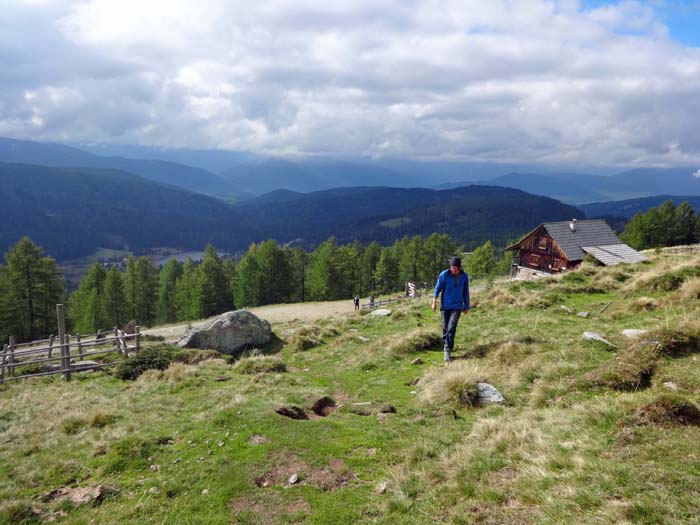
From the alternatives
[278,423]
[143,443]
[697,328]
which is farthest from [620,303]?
[143,443]

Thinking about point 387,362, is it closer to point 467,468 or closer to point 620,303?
point 467,468

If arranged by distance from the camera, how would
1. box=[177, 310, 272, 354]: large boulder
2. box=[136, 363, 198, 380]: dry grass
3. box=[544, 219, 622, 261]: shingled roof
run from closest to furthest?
box=[136, 363, 198, 380]: dry grass < box=[177, 310, 272, 354]: large boulder < box=[544, 219, 622, 261]: shingled roof

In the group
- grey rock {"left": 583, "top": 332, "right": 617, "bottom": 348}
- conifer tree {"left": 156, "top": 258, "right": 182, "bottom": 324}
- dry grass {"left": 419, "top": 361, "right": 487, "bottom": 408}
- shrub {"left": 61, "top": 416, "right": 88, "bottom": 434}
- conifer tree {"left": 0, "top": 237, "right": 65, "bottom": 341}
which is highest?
grey rock {"left": 583, "top": 332, "right": 617, "bottom": 348}

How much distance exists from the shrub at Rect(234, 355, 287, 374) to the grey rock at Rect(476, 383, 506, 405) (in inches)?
334

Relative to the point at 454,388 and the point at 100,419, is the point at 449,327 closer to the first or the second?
the point at 454,388

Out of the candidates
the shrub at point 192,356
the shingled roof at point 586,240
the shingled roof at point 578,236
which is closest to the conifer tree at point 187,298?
the shrub at point 192,356

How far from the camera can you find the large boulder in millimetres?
21609

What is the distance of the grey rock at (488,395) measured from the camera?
8.73 meters

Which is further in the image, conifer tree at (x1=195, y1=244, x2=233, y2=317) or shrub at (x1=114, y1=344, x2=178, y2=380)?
conifer tree at (x1=195, y1=244, x2=233, y2=317)

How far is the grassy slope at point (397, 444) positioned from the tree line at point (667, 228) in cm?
8201

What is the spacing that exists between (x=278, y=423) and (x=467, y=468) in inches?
177

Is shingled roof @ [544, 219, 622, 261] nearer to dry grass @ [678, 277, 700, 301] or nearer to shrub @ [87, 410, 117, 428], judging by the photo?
dry grass @ [678, 277, 700, 301]

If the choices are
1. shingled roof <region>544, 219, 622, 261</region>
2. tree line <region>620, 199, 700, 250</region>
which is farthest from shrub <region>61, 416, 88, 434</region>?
tree line <region>620, 199, 700, 250</region>

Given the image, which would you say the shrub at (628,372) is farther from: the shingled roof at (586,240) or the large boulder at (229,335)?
the shingled roof at (586,240)
